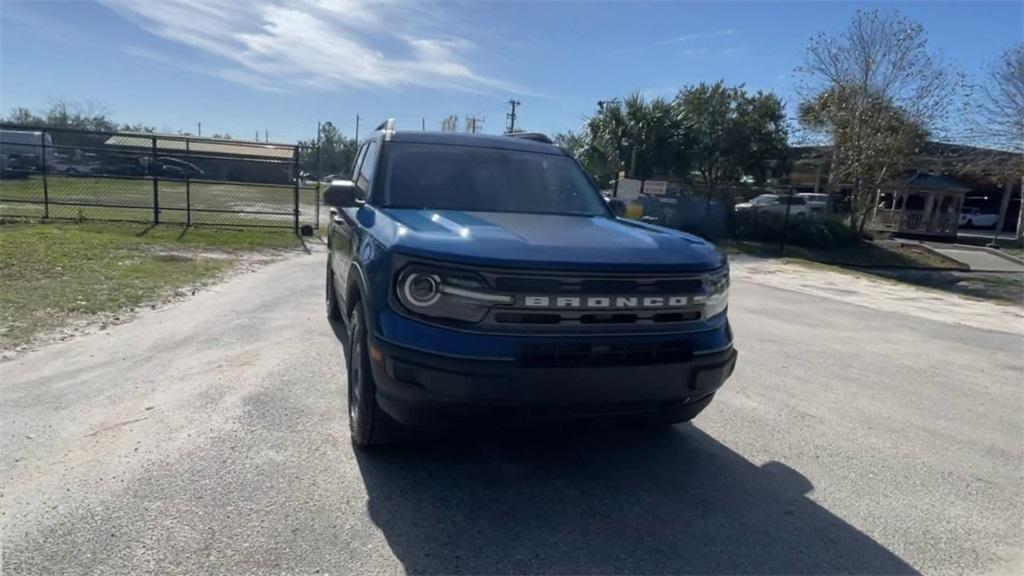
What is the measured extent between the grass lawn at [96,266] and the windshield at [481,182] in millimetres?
3690

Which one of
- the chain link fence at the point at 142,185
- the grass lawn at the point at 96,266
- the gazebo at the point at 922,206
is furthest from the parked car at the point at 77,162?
the gazebo at the point at 922,206

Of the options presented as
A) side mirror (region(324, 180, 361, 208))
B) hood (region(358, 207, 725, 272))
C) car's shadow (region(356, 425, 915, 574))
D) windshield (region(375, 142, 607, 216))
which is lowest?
car's shadow (region(356, 425, 915, 574))

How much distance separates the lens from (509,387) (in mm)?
2865

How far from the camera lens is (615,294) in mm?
3064

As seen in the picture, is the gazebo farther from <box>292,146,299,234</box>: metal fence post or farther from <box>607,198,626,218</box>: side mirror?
<box>607,198,626,218</box>: side mirror

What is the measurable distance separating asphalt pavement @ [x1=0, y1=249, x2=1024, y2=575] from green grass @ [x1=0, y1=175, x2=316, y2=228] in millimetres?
12030

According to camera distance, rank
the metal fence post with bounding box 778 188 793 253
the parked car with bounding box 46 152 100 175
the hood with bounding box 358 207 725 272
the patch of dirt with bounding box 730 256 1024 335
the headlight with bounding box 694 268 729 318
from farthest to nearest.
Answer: the metal fence post with bounding box 778 188 793 253 → the parked car with bounding box 46 152 100 175 → the patch of dirt with bounding box 730 256 1024 335 → the headlight with bounding box 694 268 729 318 → the hood with bounding box 358 207 725 272

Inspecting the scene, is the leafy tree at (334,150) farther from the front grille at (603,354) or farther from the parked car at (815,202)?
the front grille at (603,354)

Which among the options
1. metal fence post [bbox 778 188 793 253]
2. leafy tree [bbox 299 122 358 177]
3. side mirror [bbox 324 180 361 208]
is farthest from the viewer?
leafy tree [bbox 299 122 358 177]

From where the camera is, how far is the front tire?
3.40 m

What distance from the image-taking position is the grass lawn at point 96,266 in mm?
6535

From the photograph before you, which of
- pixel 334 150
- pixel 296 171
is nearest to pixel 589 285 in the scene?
pixel 296 171

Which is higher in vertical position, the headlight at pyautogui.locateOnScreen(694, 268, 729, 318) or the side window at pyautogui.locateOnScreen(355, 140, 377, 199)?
the side window at pyautogui.locateOnScreen(355, 140, 377, 199)

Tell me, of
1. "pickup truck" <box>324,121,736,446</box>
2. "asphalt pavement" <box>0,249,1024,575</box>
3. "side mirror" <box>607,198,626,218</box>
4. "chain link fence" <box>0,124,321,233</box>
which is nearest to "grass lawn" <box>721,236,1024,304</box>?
"asphalt pavement" <box>0,249,1024,575</box>
